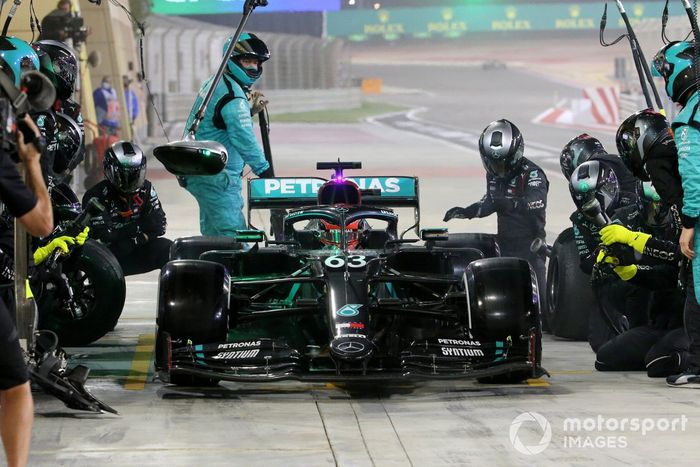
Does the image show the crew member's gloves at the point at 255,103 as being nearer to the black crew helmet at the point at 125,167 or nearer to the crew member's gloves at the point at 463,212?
the black crew helmet at the point at 125,167

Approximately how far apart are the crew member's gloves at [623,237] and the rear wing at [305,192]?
1.77 meters

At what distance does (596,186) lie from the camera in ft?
34.0

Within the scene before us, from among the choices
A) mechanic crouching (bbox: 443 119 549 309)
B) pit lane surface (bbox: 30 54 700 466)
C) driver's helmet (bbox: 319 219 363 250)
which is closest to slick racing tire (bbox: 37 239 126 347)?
pit lane surface (bbox: 30 54 700 466)

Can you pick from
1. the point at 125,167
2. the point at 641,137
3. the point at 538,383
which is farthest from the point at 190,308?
the point at 125,167

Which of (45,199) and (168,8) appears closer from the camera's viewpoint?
(45,199)

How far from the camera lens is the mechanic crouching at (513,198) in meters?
12.2

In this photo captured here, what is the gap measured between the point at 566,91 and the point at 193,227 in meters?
28.7

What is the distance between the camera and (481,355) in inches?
331

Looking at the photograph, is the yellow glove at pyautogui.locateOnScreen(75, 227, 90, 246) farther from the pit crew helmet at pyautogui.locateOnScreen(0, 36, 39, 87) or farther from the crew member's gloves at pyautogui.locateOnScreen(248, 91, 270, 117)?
the crew member's gloves at pyautogui.locateOnScreen(248, 91, 270, 117)

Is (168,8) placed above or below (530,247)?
above

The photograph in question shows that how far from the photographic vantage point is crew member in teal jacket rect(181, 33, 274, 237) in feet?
38.5

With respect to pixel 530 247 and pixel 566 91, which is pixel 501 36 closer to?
pixel 566 91

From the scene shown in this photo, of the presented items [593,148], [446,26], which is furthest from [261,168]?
[446,26]

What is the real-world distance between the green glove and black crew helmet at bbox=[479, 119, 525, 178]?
283 centimetres
